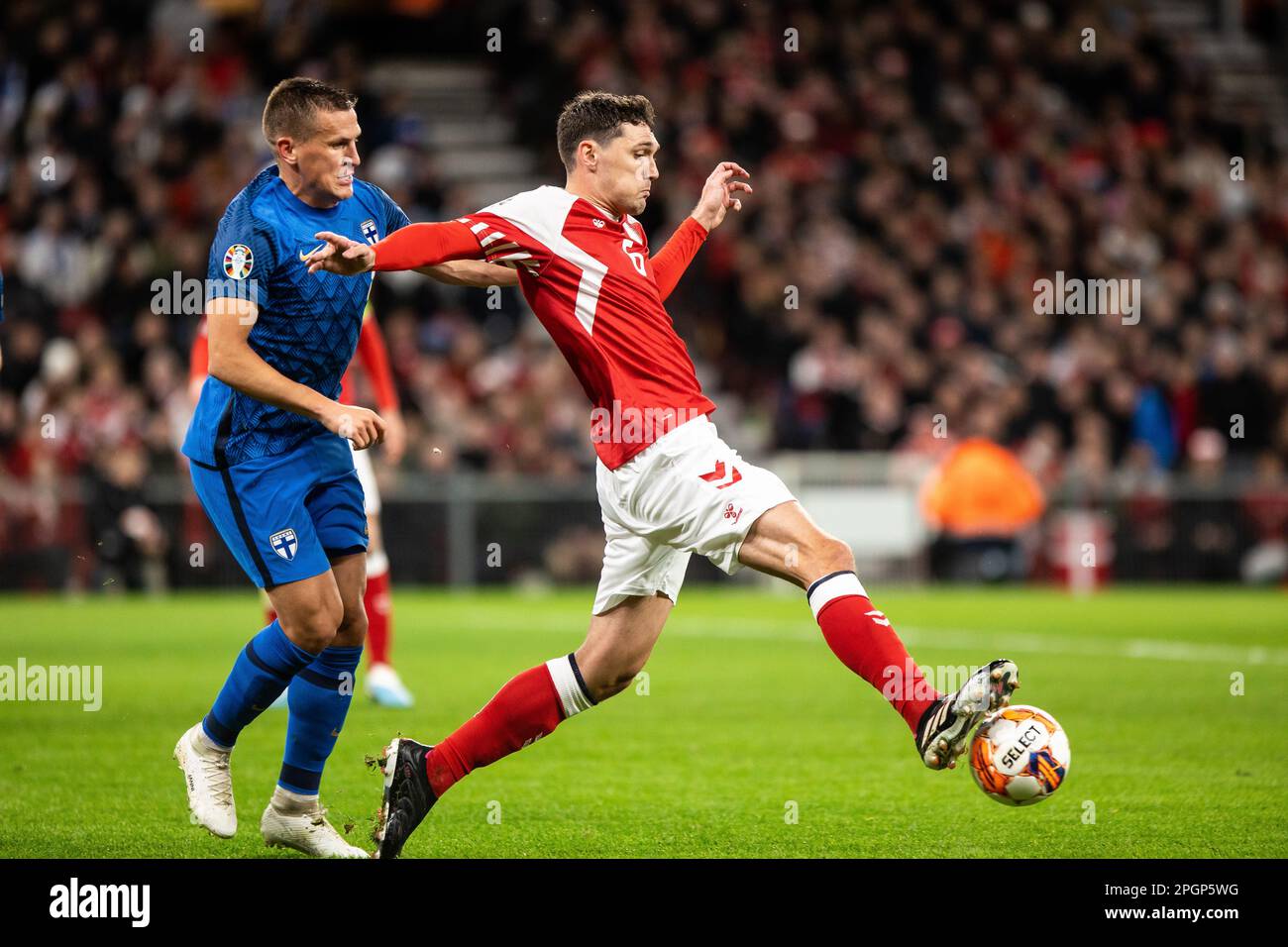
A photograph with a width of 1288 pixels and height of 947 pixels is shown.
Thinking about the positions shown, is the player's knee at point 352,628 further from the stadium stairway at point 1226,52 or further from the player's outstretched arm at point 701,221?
the stadium stairway at point 1226,52

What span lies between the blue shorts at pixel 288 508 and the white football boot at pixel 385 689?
3616mm

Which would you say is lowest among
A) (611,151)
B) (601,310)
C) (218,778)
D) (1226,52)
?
(218,778)

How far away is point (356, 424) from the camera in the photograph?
5.29 metres

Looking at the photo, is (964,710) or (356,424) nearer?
(964,710)

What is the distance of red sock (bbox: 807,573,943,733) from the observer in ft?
16.8

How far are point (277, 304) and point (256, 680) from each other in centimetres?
123

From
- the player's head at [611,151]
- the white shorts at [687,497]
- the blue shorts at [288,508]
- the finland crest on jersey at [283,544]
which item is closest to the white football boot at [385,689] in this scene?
the blue shorts at [288,508]

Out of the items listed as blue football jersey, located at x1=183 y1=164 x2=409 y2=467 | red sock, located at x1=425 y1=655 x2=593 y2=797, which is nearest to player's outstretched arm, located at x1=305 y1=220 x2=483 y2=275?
blue football jersey, located at x1=183 y1=164 x2=409 y2=467

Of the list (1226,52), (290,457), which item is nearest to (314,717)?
(290,457)

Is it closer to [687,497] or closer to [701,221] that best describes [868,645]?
[687,497]

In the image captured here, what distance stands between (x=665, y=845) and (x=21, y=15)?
62.5 ft

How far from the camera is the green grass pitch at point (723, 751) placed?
19.3ft

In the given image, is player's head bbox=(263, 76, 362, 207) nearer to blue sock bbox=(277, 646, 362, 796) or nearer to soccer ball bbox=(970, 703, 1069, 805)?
blue sock bbox=(277, 646, 362, 796)

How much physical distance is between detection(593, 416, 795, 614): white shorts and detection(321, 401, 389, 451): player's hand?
75 cm
